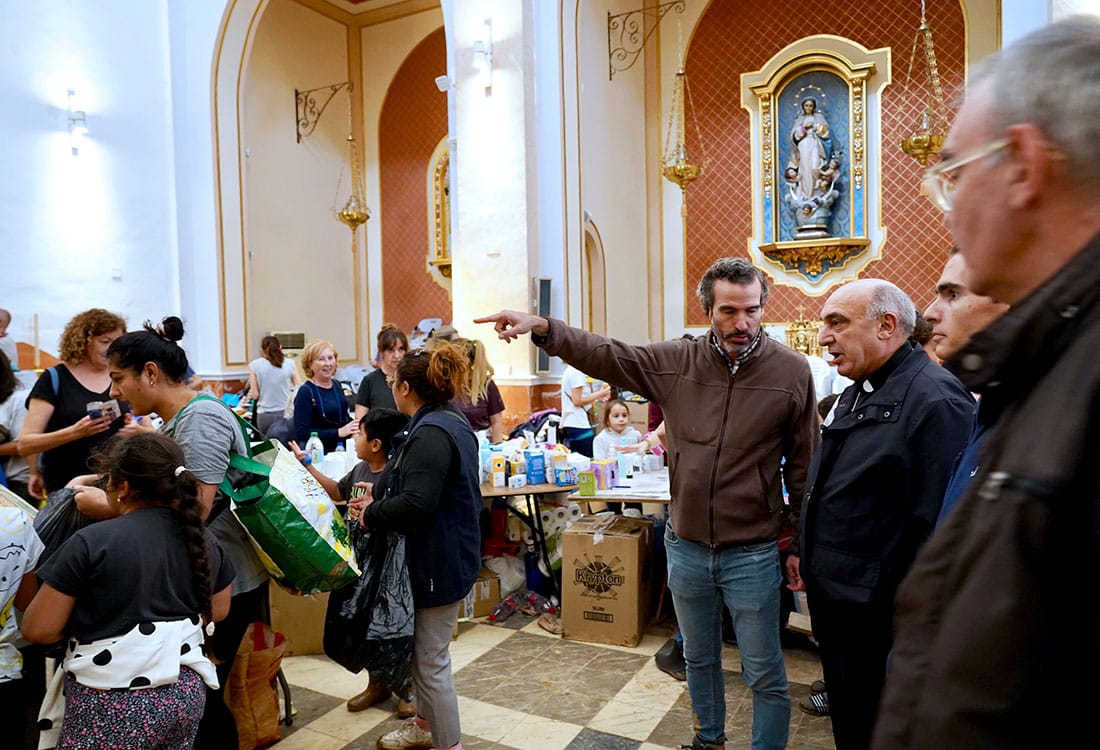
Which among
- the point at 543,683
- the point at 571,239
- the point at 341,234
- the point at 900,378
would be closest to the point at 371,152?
the point at 341,234

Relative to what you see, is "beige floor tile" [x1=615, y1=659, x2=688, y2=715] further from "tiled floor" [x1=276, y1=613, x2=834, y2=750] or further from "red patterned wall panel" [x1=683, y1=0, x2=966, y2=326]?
"red patterned wall panel" [x1=683, y1=0, x2=966, y2=326]

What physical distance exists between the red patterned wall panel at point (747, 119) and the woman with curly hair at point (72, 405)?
791 cm

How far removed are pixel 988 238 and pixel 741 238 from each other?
9558 mm

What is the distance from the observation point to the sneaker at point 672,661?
12.1 feet

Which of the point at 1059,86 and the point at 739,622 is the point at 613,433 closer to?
the point at 739,622

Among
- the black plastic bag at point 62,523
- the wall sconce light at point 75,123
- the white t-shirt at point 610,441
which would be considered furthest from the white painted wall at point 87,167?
the black plastic bag at point 62,523

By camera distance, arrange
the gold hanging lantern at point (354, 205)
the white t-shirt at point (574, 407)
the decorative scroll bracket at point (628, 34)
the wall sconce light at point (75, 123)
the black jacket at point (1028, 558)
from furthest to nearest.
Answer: the gold hanging lantern at point (354, 205) < the decorative scroll bracket at point (628, 34) < the wall sconce light at point (75, 123) < the white t-shirt at point (574, 407) < the black jacket at point (1028, 558)

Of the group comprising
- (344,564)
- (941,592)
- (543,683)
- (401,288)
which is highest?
(401,288)

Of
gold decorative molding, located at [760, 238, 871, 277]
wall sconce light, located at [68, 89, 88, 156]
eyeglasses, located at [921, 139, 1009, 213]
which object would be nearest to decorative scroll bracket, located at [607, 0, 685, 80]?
gold decorative molding, located at [760, 238, 871, 277]

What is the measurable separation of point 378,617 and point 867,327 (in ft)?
6.00

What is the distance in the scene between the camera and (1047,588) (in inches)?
25.1

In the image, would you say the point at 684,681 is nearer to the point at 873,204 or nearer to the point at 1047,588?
the point at 1047,588

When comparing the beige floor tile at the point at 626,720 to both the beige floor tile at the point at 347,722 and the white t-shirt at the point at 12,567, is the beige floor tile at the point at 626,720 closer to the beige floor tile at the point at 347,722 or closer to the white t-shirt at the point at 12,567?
the beige floor tile at the point at 347,722

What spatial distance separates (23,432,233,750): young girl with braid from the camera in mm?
1946
